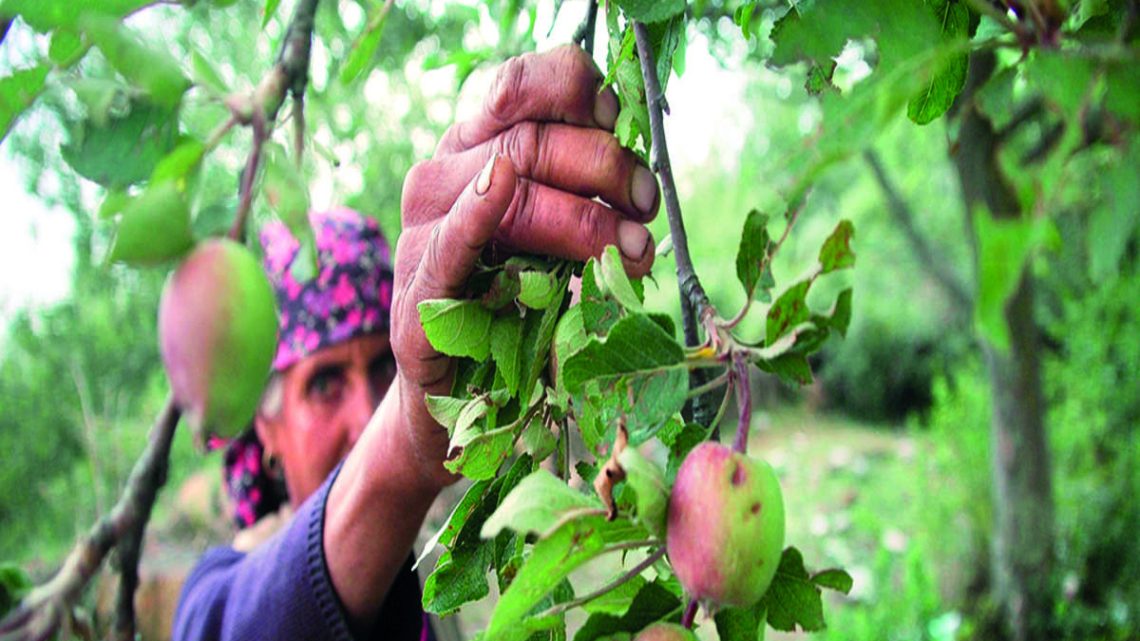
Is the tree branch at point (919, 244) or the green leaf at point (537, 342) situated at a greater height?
the green leaf at point (537, 342)

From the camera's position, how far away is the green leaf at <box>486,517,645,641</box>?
37 cm

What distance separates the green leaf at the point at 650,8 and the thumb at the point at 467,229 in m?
0.14

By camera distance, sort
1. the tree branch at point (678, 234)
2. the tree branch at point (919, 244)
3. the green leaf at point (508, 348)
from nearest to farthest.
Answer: the tree branch at point (678, 234), the green leaf at point (508, 348), the tree branch at point (919, 244)

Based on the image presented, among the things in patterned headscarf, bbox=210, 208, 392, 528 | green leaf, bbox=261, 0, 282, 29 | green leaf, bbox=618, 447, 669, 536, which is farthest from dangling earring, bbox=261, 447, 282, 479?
green leaf, bbox=618, 447, 669, 536

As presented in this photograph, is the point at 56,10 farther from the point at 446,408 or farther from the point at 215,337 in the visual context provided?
the point at 446,408

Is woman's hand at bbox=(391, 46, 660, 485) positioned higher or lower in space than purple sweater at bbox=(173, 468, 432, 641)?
higher

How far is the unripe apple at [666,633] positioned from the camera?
0.40 m

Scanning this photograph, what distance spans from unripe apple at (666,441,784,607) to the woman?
28 cm

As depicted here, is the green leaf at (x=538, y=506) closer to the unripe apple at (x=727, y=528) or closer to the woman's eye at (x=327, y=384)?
the unripe apple at (x=727, y=528)

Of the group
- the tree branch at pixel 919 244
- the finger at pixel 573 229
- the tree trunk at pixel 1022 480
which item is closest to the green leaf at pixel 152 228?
the finger at pixel 573 229

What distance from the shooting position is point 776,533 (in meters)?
0.35

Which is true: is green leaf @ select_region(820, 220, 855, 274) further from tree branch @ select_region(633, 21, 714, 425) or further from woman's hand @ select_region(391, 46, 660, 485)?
woman's hand @ select_region(391, 46, 660, 485)

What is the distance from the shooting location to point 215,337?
31 cm

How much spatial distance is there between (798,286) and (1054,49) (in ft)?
0.44
